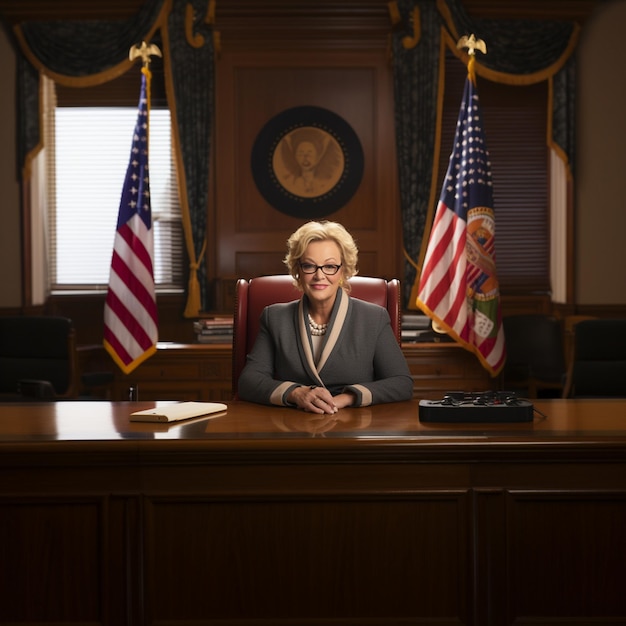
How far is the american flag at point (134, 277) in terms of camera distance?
5258mm

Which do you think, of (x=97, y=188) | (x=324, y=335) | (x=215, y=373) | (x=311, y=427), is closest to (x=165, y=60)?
(x=97, y=188)

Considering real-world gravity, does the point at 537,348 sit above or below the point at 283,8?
below

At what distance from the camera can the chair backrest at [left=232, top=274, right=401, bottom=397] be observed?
330cm

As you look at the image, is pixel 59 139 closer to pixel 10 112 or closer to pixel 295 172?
pixel 10 112

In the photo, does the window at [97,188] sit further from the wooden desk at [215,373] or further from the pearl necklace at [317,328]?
the pearl necklace at [317,328]

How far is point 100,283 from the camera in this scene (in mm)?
7129

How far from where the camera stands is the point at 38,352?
522 cm

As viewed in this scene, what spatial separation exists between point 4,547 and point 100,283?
5226mm

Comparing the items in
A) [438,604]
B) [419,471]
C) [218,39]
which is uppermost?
[218,39]

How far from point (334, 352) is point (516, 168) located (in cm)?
468

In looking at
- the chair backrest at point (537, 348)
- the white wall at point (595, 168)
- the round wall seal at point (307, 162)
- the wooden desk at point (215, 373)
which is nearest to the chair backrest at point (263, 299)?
the wooden desk at point (215, 373)

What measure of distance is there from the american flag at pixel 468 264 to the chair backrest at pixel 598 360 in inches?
20.2

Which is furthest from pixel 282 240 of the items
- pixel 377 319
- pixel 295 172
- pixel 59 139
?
pixel 377 319

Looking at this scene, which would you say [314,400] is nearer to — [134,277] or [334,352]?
[334,352]
